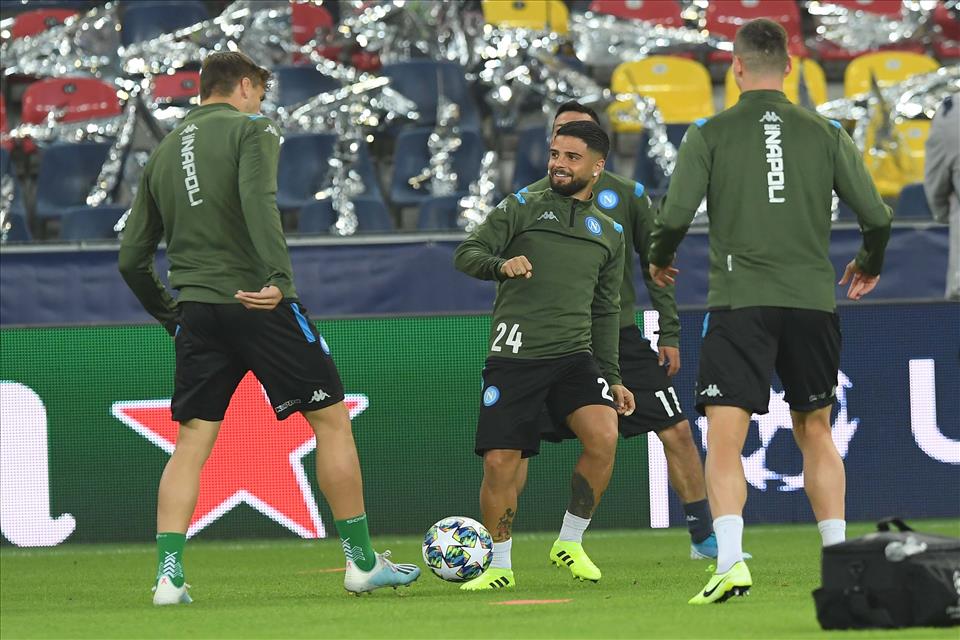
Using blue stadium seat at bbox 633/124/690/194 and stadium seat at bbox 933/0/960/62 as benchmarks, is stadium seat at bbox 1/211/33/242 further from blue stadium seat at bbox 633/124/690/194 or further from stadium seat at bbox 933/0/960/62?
stadium seat at bbox 933/0/960/62

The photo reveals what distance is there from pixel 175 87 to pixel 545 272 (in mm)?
8307

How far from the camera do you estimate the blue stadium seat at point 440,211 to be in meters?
11.9

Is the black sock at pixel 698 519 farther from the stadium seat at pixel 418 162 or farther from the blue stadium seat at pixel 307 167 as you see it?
the blue stadium seat at pixel 307 167

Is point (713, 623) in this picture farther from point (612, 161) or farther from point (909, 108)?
point (909, 108)

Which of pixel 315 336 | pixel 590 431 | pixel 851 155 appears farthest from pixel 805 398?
pixel 315 336

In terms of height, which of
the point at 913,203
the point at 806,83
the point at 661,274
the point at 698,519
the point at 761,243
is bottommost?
the point at 698,519

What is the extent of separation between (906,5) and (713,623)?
12.1 metres

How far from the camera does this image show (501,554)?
632 cm

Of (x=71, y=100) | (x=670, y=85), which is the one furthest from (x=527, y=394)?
(x=71, y=100)

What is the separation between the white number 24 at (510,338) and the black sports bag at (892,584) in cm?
216

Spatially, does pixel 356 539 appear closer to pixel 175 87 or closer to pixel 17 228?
pixel 17 228

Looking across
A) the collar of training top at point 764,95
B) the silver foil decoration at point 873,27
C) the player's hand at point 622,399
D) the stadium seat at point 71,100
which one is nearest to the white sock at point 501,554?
the player's hand at point 622,399

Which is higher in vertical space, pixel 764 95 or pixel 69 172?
pixel 764 95

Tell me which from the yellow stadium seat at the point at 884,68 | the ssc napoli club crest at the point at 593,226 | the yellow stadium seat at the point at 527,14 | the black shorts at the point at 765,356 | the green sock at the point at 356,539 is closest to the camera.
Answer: the black shorts at the point at 765,356
